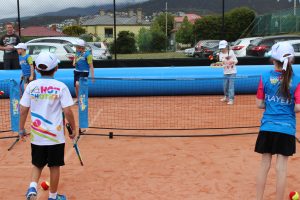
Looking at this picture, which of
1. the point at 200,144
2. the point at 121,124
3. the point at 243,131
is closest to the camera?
the point at 200,144

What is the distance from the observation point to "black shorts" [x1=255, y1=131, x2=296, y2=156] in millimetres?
4375

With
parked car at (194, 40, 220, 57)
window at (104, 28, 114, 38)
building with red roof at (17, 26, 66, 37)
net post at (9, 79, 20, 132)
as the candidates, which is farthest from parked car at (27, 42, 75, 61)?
net post at (9, 79, 20, 132)

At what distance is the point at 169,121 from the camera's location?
381 inches

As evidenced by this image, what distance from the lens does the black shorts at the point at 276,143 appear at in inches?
172

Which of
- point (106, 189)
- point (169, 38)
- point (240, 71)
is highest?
point (169, 38)

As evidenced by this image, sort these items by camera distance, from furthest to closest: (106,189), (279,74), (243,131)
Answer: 1. (243,131)
2. (106,189)
3. (279,74)

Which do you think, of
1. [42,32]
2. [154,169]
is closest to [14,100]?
[154,169]

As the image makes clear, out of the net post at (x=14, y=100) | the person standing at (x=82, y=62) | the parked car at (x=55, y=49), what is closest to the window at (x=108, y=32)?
the parked car at (x=55, y=49)

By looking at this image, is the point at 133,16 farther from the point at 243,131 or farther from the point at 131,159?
the point at 131,159

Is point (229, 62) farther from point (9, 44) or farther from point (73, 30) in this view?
point (73, 30)

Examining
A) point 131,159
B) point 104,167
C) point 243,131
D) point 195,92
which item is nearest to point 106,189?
point 104,167

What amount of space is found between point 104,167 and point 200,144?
198 cm

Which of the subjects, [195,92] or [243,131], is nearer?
[243,131]

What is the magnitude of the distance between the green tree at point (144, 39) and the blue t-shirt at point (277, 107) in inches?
537
